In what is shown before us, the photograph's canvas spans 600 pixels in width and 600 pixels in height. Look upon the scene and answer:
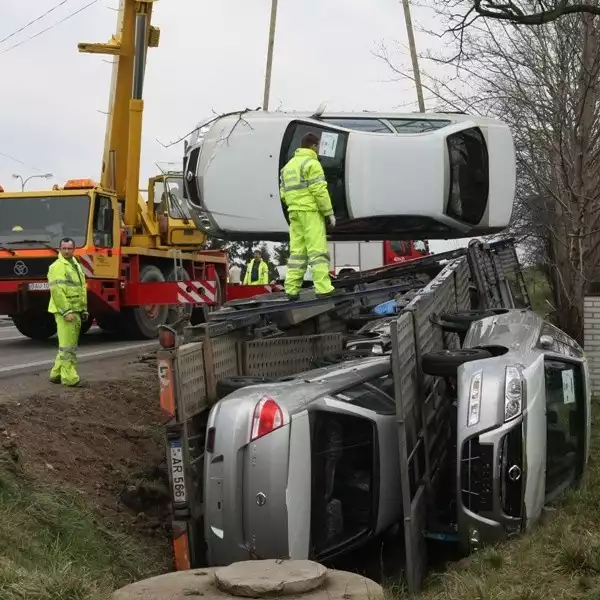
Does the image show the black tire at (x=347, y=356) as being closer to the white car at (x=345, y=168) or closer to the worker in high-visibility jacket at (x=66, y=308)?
the worker in high-visibility jacket at (x=66, y=308)

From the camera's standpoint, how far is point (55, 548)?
5.15 meters

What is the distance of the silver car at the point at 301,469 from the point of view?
192 inches

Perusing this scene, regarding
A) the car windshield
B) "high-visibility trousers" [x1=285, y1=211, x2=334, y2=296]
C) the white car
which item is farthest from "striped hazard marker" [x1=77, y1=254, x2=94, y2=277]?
"high-visibility trousers" [x1=285, y1=211, x2=334, y2=296]

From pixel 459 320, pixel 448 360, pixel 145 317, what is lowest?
pixel 145 317

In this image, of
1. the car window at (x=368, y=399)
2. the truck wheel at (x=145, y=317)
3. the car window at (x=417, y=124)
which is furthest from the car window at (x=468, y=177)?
the truck wheel at (x=145, y=317)

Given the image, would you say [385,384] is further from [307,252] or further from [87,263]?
[87,263]

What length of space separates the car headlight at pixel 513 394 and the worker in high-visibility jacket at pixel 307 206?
134 inches

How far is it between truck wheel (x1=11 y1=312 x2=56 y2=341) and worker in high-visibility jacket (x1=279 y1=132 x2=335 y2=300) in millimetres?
6589

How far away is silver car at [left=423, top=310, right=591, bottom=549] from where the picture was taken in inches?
196

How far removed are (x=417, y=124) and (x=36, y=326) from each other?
7.36 m

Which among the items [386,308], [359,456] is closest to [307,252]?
[386,308]

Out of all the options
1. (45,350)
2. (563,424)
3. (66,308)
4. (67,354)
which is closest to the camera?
(563,424)

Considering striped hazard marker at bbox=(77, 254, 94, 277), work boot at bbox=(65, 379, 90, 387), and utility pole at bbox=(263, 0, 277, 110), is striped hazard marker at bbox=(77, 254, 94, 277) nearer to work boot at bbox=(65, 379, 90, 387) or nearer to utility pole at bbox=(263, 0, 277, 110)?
work boot at bbox=(65, 379, 90, 387)

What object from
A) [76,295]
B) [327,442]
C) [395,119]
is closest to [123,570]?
[327,442]
